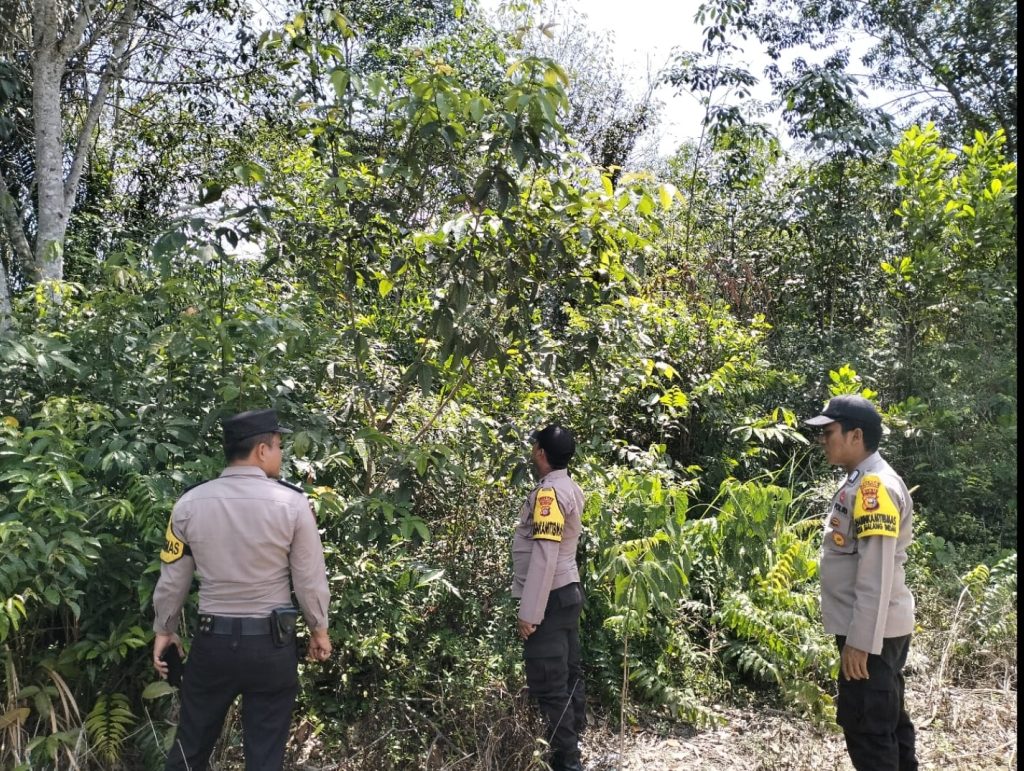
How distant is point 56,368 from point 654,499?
126 inches

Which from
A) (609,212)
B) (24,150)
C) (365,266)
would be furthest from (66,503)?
(24,150)

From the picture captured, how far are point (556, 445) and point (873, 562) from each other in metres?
1.40

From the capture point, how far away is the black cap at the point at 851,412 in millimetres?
3424

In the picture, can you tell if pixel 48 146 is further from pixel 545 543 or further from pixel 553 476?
pixel 545 543

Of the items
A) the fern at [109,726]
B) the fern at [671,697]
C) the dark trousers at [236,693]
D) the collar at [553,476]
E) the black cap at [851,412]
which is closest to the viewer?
the dark trousers at [236,693]

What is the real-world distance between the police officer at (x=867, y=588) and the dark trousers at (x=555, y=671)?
3.65 feet

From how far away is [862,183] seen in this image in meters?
9.65

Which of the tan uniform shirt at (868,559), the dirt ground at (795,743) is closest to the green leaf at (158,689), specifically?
the dirt ground at (795,743)

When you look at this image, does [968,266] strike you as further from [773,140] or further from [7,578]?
[7,578]

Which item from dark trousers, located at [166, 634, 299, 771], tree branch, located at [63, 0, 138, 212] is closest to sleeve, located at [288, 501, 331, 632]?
dark trousers, located at [166, 634, 299, 771]

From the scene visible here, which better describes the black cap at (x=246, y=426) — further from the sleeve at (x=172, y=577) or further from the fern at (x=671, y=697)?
the fern at (x=671, y=697)

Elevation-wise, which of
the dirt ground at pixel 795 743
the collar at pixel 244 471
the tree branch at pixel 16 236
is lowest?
the dirt ground at pixel 795 743

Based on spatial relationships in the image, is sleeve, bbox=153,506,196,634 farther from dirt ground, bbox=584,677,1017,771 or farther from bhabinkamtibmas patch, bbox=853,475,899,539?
bhabinkamtibmas patch, bbox=853,475,899,539

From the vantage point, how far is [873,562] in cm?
324
